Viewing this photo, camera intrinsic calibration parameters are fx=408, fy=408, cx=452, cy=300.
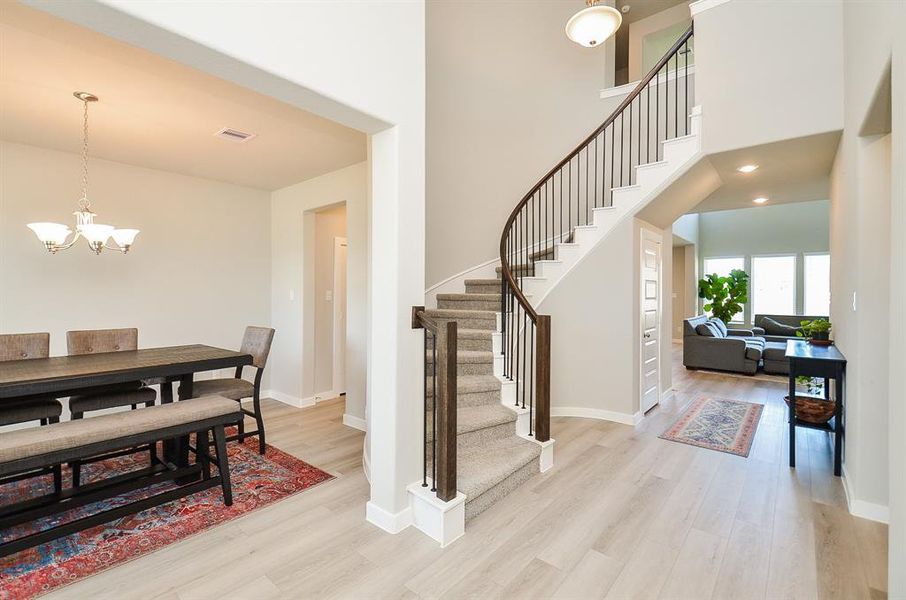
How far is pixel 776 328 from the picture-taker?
8617mm

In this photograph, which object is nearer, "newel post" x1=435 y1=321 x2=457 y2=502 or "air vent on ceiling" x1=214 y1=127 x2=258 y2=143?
"newel post" x1=435 y1=321 x2=457 y2=502

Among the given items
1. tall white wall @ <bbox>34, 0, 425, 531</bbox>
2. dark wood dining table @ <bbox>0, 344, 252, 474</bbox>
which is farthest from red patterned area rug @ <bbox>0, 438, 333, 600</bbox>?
tall white wall @ <bbox>34, 0, 425, 531</bbox>

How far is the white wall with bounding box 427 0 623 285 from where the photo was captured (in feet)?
14.8

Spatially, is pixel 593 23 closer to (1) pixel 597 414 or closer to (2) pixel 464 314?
(2) pixel 464 314

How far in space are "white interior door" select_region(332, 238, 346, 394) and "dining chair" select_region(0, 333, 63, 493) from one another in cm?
268

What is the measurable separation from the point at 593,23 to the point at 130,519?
4459 mm

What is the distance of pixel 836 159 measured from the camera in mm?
3471

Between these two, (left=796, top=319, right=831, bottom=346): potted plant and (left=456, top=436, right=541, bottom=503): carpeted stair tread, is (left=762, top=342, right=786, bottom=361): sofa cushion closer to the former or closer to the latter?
(left=796, top=319, right=831, bottom=346): potted plant

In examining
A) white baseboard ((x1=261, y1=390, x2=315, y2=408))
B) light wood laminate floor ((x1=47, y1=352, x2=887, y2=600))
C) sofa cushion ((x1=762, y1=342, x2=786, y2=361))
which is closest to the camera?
light wood laminate floor ((x1=47, y1=352, x2=887, y2=600))

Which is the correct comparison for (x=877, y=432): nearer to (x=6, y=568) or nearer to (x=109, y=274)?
(x=6, y=568)

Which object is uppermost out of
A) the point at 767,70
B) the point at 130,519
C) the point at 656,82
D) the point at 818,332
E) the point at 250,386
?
the point at 656,82

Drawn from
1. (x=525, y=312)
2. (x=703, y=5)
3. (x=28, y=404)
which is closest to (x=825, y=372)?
(x=525, y=312)

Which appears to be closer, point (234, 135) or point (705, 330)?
point (234, 135)

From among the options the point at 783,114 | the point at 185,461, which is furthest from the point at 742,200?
the point at 185,461
